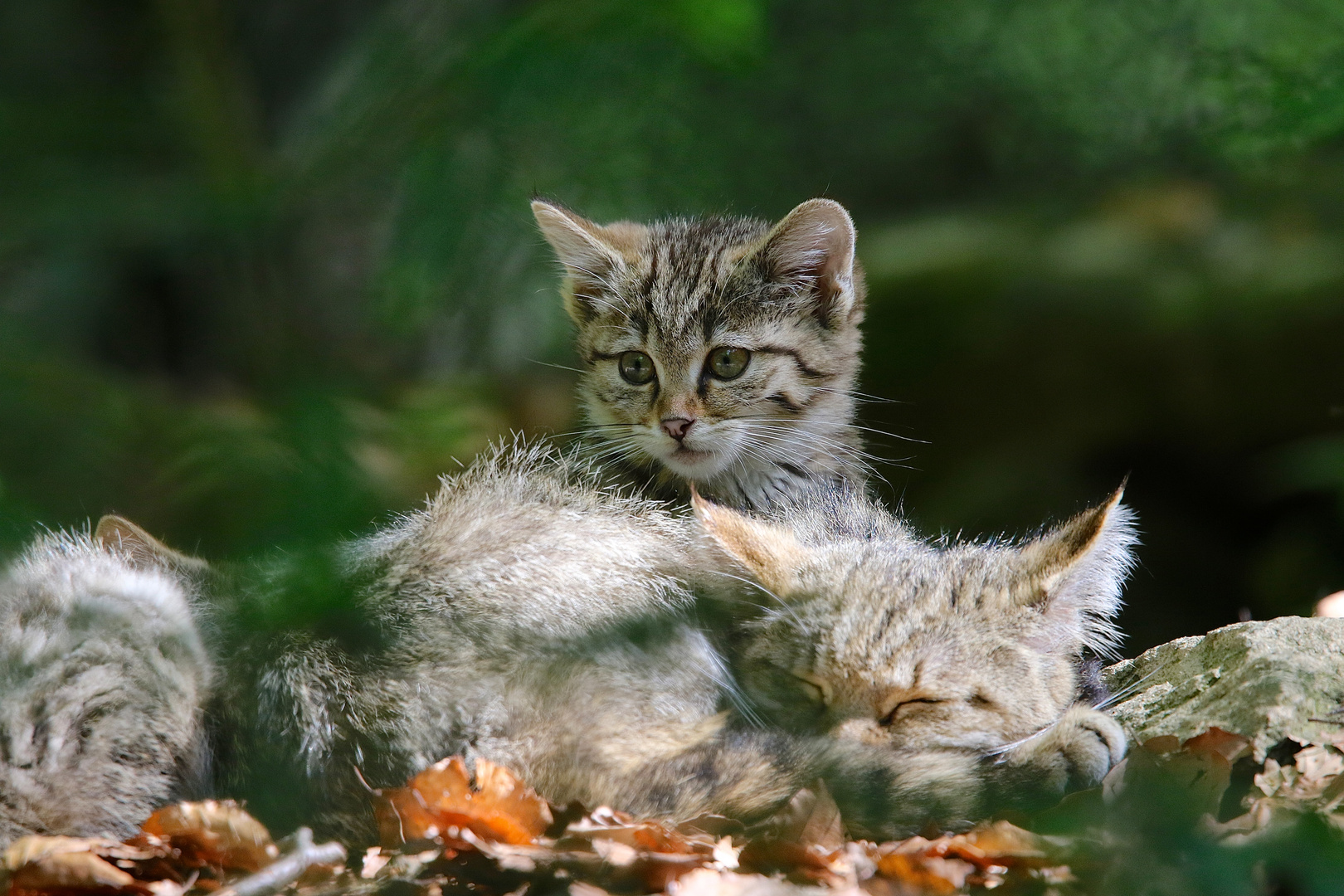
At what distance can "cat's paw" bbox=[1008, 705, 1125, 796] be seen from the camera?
2496 millimetres

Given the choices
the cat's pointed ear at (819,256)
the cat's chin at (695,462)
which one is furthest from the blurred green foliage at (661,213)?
the cat's chin at (695,462)

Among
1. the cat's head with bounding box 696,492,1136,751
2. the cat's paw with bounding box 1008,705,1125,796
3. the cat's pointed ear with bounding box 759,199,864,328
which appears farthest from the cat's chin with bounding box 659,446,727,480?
the cat's paw with bounding box 1008,705,1125,796

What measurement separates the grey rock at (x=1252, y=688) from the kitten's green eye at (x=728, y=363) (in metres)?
2.11

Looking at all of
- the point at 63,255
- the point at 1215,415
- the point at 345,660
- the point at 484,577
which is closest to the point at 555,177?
the point at 484,577

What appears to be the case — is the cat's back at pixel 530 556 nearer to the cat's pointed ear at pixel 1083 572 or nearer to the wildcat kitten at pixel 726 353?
the cat's pointed ear at pixel 1083 572

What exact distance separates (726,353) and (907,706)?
2.39 m

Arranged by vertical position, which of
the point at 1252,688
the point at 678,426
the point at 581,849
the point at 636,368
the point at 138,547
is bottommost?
the point at 581,849

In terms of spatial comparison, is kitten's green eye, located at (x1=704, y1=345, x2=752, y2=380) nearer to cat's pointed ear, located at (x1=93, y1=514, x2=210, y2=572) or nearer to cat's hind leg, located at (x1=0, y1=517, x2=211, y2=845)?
cat's pointed ear, located at (x1=93, y1=514, x2=210, y2=572)

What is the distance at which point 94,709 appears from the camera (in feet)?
7.85

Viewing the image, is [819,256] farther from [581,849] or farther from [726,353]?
[581,849]

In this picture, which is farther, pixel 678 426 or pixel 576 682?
pixel 678 426

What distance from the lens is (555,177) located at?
4.46 meters

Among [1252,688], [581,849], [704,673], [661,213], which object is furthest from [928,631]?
[661,213]

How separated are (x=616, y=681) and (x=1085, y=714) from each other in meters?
1.18
